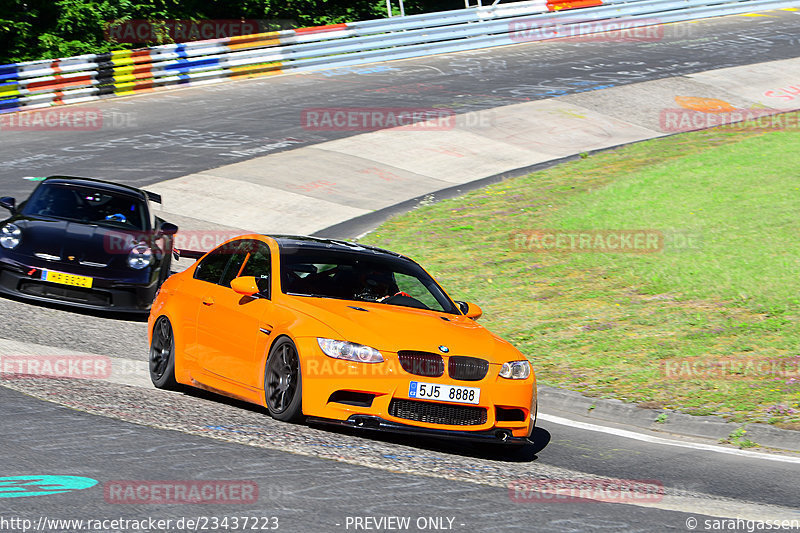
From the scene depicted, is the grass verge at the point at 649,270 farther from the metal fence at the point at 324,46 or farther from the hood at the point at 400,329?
the metal fence at the point at 324,46

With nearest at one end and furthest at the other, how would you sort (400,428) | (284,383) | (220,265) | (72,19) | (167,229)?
(400,428) → (284,383) → (220,265) → (167,229) → (72,19)

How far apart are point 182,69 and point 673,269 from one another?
19.3 meters

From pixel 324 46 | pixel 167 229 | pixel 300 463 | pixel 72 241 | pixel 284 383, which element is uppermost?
pixel 324 46

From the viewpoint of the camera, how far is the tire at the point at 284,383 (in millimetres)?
7637

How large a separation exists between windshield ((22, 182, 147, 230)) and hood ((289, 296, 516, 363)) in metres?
5.69

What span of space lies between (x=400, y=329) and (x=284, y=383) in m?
0.93

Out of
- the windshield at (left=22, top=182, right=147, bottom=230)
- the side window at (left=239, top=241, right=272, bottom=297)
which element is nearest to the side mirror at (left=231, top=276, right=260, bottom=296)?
the side window at (left=239, top=241, right=272, bottom=297)

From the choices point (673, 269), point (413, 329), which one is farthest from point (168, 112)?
point (413, 329)

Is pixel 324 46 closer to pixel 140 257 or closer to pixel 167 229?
pixel 167 229

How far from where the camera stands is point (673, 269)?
13727mm

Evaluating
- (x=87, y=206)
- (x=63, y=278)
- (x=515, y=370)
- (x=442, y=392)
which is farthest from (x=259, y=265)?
(x=87, y=206)

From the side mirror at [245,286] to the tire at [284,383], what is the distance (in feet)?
1.92

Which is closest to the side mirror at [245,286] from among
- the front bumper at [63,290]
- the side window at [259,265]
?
the side window at [259,265]

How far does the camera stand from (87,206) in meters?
13.3
